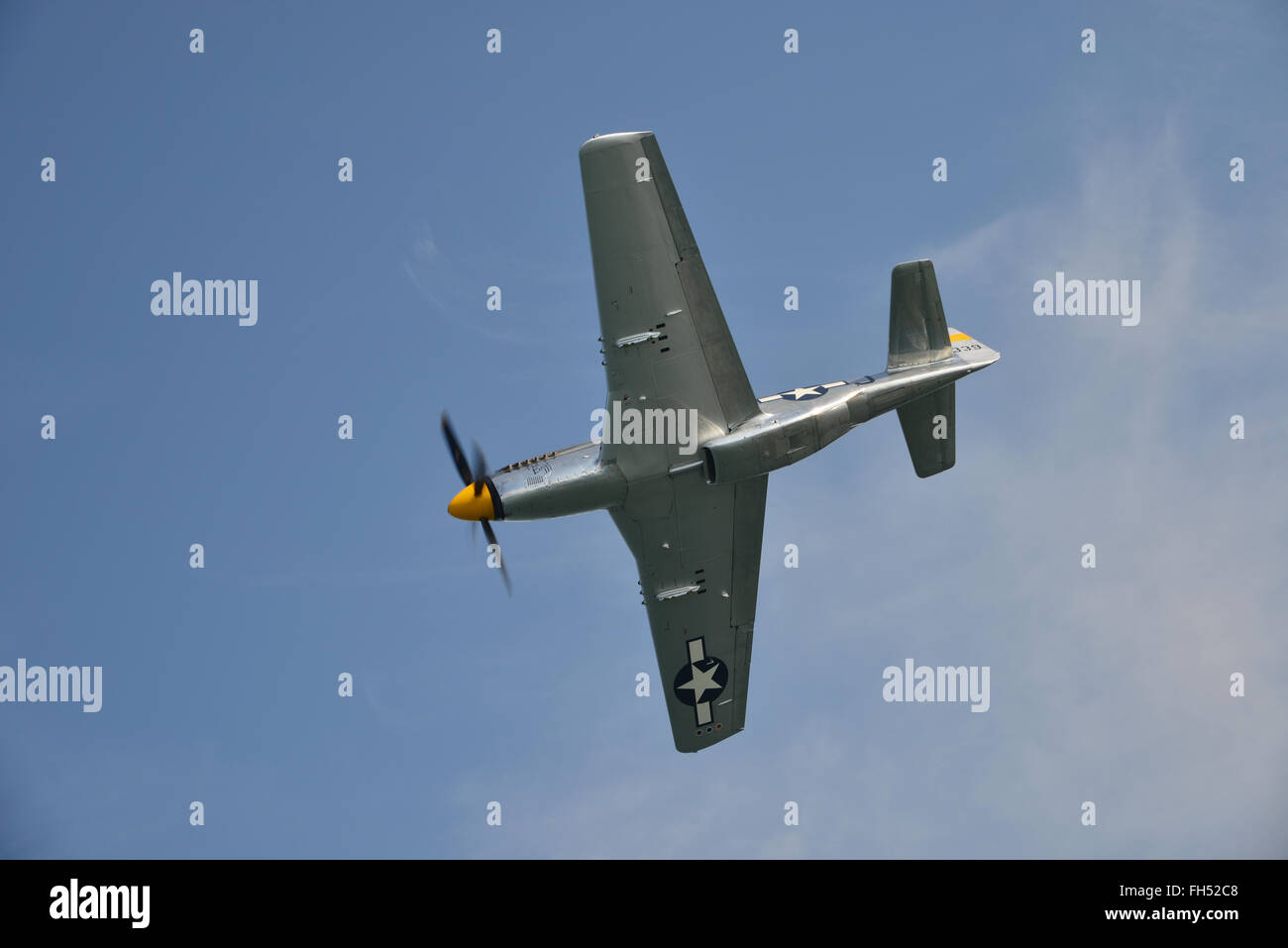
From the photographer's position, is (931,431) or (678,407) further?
(931,431)

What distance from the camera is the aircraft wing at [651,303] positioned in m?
23.4

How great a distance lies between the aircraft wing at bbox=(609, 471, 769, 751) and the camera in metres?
26.5

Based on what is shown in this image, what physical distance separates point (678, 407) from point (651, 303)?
7.73 ft

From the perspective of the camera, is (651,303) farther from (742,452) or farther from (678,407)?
(742,452)

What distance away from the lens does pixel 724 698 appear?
28.8 meters

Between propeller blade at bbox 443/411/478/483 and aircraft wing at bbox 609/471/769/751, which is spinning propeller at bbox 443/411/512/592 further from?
aircraft wing at bbox 609/471/769/751

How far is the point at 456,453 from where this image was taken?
2545 centimetres

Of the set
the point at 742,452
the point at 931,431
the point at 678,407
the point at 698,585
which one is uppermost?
the point at 678,407

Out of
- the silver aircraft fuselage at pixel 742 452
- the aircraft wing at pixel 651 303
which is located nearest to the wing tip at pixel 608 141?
the aircraft wing at pixel 651 303

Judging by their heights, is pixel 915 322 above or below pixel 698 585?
above

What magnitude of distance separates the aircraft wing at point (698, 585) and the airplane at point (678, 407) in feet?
0.16

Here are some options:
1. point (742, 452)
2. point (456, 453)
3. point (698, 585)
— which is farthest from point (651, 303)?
point (698, 585)

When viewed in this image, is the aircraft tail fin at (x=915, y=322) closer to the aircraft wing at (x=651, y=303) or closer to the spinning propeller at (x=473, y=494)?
the aircraft wing at (x=651, y=303)

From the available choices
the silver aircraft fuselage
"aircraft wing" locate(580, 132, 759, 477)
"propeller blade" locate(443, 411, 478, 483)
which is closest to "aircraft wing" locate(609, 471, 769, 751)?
the silver aircraft fuselage
